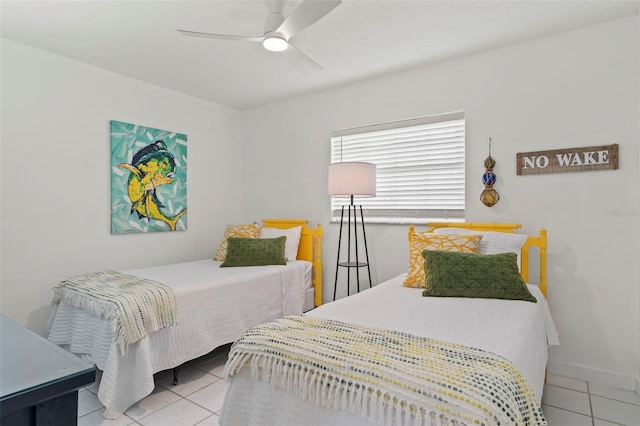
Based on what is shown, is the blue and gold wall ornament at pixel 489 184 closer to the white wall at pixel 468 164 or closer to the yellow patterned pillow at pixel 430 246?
the white wall at pixel 468 164

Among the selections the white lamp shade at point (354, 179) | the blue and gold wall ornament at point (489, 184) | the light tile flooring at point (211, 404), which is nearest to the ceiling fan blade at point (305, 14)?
the white lamp shade at point (354, 179)

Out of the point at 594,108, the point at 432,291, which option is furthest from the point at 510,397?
the point at 594,108

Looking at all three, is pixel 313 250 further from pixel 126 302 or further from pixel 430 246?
pixel 126 302

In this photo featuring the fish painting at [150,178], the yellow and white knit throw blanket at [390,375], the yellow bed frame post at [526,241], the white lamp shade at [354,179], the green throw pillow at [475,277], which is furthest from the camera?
the fish painting at [150,178]

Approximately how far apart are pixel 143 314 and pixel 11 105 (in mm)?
1992

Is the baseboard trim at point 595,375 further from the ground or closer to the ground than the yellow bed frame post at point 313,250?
closer to the ground

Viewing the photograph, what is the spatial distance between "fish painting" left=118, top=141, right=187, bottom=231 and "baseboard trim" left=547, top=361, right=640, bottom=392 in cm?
Answer: 361

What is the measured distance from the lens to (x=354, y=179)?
3.13 m

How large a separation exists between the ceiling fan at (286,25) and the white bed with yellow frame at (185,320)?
169 centimetres

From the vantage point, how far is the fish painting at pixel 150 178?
355cm

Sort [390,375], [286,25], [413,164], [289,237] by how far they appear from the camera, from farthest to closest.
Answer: [289,237] < [413,164] < [286,25] < [390,375]

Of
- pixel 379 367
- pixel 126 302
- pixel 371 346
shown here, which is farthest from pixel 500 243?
pixel 126 302

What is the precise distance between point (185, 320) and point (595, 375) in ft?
9.34

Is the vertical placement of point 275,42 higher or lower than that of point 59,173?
higher
